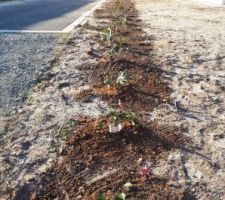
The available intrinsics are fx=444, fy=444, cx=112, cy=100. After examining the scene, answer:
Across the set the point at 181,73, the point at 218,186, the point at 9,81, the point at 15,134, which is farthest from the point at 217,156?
the point at 9,81

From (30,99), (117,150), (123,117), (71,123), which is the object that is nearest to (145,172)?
(117,150)

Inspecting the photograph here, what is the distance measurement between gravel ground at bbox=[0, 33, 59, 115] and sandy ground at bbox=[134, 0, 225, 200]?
2110mm

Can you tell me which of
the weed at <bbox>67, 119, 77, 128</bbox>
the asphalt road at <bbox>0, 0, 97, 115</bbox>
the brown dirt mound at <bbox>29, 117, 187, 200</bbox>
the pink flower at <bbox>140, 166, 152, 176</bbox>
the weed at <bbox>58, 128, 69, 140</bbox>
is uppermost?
the pink flower at <bbox>140, 166, 152, 176</bbox>

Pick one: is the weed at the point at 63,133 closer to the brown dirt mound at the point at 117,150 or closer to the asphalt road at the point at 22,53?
the brown dirt mound at the point at 117,150

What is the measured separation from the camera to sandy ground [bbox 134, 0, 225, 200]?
13.9 feet

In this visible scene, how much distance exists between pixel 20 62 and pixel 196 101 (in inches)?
148

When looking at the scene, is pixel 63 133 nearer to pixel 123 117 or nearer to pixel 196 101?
pixel 123 117

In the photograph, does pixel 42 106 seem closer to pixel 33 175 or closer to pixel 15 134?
pixel 15 134

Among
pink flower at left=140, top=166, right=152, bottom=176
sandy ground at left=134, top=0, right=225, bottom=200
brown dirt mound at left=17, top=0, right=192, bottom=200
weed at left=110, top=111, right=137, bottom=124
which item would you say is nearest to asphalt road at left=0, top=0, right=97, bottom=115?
brown dirt mound at left=17, top=0, right=192, bottom=200

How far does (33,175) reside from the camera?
423cm

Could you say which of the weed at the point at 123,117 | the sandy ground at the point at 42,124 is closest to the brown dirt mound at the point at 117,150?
the weed at the point at 123,117

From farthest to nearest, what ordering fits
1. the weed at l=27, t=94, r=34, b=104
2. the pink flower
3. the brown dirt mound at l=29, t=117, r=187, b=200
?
1. the weed at l=27, t=94, r=34, b=104
2. the pink flower
3. the brown dirt mound at l=29, t=117, r=187, b=200

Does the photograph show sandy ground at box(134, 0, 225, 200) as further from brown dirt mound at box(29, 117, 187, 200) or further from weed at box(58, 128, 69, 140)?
weed at box(58, 128, 69, 140)

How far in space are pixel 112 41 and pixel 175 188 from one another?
6.23m
